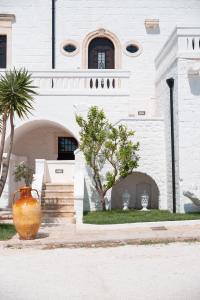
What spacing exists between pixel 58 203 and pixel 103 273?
326 inches

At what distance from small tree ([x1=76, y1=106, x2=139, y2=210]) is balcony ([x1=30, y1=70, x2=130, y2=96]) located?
85.9 inches

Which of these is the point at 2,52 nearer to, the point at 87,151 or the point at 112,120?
the point at 112,120

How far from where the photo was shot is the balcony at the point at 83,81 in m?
17.1

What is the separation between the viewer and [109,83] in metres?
17.5

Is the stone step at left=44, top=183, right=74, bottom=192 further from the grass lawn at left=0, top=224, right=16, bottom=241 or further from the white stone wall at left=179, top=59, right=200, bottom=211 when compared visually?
the white stone wall at left=179, top=59, right=200, bottom=211

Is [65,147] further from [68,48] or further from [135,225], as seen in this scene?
[135,225]

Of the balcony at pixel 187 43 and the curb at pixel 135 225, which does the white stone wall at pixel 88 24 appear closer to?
the balcony at pixel 187 43

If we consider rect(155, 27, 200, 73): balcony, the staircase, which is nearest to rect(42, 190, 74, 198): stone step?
the staircase

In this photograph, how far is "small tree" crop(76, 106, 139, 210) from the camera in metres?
14.6

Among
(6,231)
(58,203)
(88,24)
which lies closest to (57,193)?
(58,203)

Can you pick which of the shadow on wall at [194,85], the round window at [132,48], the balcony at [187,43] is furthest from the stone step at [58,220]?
the round window at [132,48]

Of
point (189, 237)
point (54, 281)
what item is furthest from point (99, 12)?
point (54, 281)

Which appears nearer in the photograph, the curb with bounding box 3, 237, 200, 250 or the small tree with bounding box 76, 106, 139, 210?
the curb with bounding box 3, 237, 200, 250

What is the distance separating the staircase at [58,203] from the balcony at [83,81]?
3.85 m
